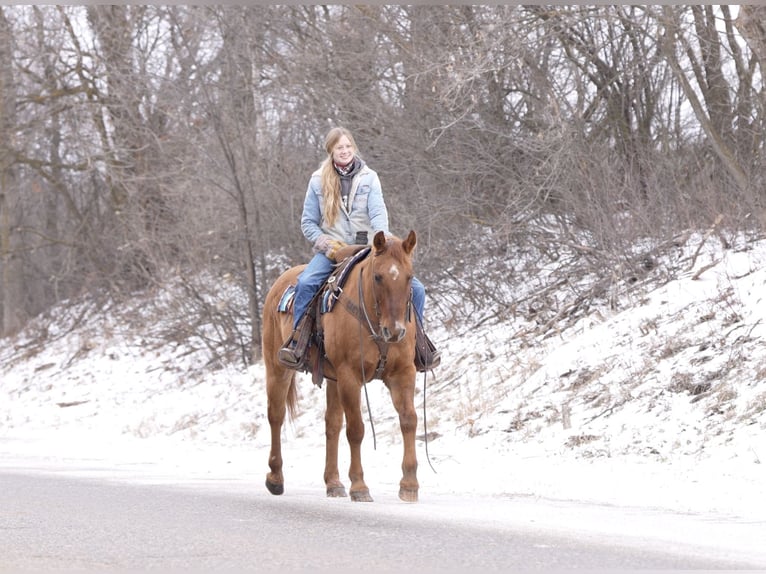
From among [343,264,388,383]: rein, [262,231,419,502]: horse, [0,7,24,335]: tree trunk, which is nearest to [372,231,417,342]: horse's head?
[262,231,419,502]: horse

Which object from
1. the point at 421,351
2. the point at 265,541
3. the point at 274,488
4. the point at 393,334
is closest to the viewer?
the point at 265,541

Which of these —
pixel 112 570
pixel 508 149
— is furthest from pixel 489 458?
pixel 508 149

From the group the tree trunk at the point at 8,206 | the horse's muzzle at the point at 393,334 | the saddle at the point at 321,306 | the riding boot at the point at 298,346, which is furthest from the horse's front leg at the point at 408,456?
the tree trunk at the point at 8,206

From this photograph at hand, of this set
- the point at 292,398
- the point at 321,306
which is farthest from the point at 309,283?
the point at 292,398

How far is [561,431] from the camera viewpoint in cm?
1366

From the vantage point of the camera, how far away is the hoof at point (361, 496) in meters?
9.81

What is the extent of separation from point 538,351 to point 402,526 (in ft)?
33.0

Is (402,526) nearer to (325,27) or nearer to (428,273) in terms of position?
(428,273)

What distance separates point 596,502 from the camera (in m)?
9.95

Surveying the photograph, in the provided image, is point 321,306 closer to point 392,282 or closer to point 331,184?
point 331,184

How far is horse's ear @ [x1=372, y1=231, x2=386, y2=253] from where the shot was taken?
9469 millimetres

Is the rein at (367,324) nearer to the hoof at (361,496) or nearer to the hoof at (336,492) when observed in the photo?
the hoof at (361,496)

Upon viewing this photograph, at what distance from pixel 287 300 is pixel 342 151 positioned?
4.91ft

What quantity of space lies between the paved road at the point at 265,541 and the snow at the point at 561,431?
1.68 ft
